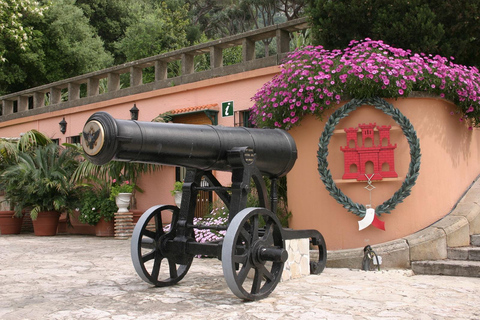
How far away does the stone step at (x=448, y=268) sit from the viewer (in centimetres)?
610

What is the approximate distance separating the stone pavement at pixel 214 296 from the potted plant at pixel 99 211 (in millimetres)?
4273

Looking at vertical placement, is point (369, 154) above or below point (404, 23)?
below

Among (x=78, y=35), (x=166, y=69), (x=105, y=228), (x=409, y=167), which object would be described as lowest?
(x=105, y=228)

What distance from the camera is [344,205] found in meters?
6.81

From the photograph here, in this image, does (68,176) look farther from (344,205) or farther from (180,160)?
(180,160)

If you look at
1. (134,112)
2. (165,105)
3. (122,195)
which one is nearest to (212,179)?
(122,195)

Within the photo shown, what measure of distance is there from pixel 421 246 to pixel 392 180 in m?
0.87

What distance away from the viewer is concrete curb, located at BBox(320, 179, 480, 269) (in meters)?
6.41

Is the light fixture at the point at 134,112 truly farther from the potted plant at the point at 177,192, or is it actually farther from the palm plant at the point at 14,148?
the palm plant at the point at 14,148

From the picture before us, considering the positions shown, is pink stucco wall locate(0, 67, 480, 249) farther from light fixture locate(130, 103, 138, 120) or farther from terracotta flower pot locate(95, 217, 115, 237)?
terracotta flower pot locate(95, 217, 115, 237)

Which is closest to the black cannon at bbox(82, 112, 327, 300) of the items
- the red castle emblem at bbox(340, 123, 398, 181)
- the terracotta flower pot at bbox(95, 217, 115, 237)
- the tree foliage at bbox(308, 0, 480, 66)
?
the red castle emblem at bbox(340, 123, 398, 181)

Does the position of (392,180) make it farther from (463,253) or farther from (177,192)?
(177,192)

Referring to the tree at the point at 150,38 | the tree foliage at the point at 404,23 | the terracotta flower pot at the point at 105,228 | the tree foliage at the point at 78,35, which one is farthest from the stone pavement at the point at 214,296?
the tree at the point at 150,38

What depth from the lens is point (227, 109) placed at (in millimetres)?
9953
